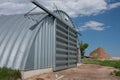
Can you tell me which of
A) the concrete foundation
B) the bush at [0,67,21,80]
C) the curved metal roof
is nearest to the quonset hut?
the curved metal roof

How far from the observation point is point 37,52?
1752cm

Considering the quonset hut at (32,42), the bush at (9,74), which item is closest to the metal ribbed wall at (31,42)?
the quonset hut at (32,42)

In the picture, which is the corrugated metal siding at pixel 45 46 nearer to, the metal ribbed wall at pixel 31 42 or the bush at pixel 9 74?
the metal ribbed wall at pixel 31 42

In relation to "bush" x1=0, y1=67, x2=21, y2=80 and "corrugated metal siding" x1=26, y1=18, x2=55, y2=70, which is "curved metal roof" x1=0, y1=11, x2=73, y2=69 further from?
"bush" x1=0, y1=67, x2=21, y2=80

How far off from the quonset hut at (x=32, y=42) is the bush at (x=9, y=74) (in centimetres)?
115

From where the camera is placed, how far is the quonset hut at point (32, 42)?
1594 cm

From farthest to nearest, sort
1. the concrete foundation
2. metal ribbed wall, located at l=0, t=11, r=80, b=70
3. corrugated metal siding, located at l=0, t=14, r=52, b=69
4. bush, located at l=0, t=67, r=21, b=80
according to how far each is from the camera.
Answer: metal ribbed wall, located at l=0, t=11, r=80, b=70 < corrugated metal siding, located at l=0, t=14, r=52, b=69 < the concrete foundation < bush, located at l=0, t=67, r=21, b=80

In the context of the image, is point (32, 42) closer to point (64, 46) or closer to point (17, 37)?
point (17, 37)

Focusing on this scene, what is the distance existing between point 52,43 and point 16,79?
7.09 metres

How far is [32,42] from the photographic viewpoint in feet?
55.0

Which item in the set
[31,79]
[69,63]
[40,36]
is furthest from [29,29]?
[69,63]

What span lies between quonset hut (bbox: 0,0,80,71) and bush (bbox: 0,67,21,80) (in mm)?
1149

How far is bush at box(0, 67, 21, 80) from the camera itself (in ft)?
44.0

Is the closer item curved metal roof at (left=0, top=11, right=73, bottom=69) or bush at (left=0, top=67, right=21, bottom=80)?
bush at (left=0, top=67, right=21, bottom=80)
